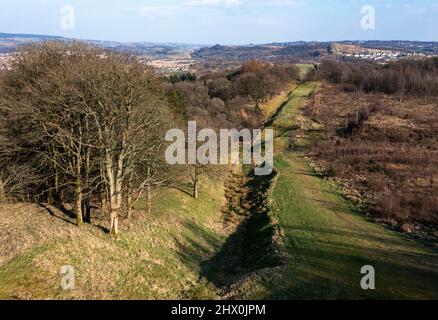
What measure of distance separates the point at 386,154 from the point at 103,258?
40.9 meters

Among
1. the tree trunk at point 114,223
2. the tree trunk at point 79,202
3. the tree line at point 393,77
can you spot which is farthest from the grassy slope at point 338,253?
the tree line at point 393,77

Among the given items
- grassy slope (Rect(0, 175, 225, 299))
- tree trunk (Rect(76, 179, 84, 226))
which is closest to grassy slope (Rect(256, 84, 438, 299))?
grassy slope (Rect(0, 175, 225, 299))

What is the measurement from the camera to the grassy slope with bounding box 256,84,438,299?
19688 millimetres

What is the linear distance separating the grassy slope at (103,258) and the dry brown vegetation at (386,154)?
17.3 metres

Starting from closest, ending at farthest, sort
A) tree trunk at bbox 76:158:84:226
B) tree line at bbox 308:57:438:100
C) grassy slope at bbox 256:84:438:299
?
grassy slope at bbox 256:84:438:299 → tree trunk at bbox 76:158:84:226 → tree line at bbox 308:57:438:100

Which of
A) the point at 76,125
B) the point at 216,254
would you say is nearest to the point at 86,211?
→ the point at 76,125

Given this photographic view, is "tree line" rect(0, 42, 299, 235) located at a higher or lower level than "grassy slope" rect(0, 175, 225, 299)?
higher

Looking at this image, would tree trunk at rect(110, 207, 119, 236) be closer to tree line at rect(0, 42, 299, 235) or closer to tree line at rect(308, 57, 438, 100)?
tree line at rect(0, 42, 299, 235)

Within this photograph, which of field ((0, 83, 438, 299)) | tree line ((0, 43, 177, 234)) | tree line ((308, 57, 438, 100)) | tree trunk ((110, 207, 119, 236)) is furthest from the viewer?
tree line ((308, 57, 438, 100))

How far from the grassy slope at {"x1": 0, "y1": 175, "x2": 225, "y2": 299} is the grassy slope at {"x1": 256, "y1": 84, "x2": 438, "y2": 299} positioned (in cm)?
553

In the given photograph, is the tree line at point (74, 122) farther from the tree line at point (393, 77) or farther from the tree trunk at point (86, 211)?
the tree line at point (393, 77)

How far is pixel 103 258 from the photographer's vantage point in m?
20.7

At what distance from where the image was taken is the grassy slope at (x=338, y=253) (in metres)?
19.7
